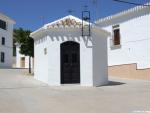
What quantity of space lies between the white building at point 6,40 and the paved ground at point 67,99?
31.9 metres

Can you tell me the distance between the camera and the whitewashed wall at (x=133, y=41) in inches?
Answer: 956

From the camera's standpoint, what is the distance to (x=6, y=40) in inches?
1987

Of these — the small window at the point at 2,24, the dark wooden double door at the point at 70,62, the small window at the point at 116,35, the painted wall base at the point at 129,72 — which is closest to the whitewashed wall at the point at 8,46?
the small window at the point at 2,24

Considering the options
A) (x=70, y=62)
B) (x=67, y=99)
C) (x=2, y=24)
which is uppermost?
(x=2, y=24)

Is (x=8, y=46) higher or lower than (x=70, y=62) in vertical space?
higher

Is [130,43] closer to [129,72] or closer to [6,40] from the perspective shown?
[129,72]

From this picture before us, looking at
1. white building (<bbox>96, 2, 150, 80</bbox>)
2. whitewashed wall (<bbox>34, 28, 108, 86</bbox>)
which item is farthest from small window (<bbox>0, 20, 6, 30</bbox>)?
whitewashed wall (<bbox>34, 28, 108, 86</bbox>)

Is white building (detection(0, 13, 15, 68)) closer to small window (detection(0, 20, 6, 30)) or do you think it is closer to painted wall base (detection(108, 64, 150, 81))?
small window (detection(0, 20, 6, 30))

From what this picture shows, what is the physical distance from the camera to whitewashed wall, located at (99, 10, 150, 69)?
2428 cm

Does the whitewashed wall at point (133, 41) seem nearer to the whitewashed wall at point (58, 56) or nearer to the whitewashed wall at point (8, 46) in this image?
the whitewashed wall at point (58, 56)

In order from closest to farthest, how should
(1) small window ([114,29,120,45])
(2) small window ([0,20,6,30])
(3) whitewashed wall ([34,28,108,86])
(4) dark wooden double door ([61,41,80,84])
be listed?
(3) whitewashed wall ([34,28,108,86]) < (4) dark wooden double door ([61,41,80,84]) < (1) small window ([114,29,120,45]) < (2) small window ([0,20,6,30])

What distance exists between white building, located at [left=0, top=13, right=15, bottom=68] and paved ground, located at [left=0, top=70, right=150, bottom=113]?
105 ft

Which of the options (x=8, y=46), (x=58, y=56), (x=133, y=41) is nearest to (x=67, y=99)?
(x=58, y=56)

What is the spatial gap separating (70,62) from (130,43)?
8.68 metres
